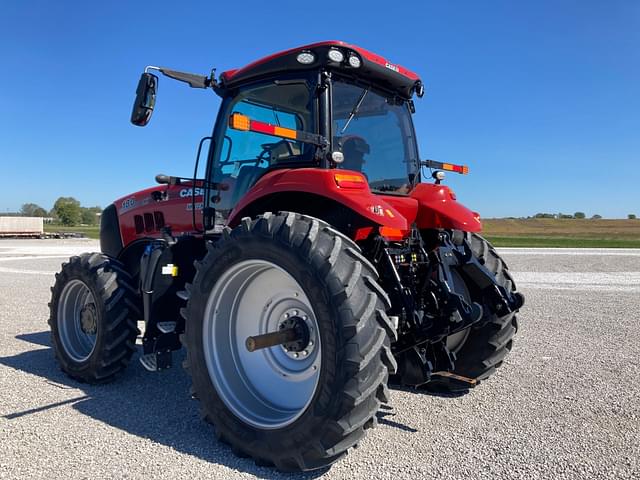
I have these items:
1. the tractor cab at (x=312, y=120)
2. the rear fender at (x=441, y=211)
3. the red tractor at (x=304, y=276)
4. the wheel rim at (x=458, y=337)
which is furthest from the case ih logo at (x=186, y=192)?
the wheel rim at (x=458, y=337)

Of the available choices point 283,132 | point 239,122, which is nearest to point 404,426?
point 283,132

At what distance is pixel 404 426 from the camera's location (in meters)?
3.48

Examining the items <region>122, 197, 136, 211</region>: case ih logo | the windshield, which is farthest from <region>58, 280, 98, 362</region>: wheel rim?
the windshield

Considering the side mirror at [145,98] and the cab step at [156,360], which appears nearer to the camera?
the side mirror at [145,98]

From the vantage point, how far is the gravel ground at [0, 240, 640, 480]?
284cm

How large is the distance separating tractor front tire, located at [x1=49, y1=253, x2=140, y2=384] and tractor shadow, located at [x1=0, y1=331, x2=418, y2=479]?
182 mm

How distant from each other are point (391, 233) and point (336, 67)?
1.22 metres

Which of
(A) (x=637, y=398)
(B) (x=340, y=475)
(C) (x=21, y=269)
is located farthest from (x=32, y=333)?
(C) (x=21, y=269)

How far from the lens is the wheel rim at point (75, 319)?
4.69 metres

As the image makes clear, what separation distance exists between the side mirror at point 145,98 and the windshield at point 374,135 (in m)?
1.46

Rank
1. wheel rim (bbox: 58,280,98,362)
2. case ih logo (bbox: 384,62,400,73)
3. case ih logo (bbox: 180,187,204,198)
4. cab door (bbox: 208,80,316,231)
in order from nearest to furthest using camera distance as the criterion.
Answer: cab door (bbox: 208,80,316,231)
case ih logo (bbox: 384,62,400,73)
case ih logo (bbox: 180,187,204,198)
wheel rim (bbox: 58,280,98,362)

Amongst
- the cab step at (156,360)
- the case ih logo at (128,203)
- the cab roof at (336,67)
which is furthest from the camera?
the case ih logo at (128,203)

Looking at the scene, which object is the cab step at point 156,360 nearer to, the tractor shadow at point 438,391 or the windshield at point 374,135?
the tractor shadow at point 438,391

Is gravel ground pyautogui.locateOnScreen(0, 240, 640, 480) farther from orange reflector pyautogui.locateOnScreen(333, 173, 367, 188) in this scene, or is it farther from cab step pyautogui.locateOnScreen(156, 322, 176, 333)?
orange reflector pyautogui.locateOnScreen(333, 173, 367, 188)
